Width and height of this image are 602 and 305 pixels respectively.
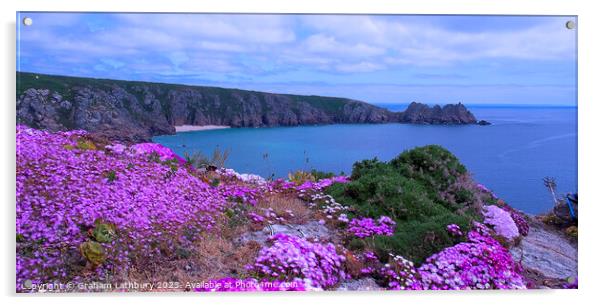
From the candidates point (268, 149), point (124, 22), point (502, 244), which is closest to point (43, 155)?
point (124, 22)

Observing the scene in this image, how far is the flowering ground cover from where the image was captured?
5.82 metres

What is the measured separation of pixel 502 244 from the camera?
23.1 feet

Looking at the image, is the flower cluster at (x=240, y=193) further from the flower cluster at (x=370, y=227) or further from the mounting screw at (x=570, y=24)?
the mounting screw at (x=570, y=24)

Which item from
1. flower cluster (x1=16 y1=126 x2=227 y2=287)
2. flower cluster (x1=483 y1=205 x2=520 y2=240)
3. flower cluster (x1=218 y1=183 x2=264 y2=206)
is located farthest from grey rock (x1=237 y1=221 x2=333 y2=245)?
flower cluster (x1=483 y1=205 x2=520 y2=240)

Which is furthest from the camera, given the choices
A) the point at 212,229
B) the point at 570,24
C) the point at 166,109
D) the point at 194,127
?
the point at 194,127

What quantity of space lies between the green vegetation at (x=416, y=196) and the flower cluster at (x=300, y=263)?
79 centimetres

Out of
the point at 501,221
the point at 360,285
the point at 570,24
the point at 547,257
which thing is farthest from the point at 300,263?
the point at 570,24

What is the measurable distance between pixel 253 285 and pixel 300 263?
0.64 meters

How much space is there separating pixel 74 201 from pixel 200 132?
2.62m

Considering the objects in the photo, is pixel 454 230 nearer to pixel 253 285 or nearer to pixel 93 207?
pixel 253 285

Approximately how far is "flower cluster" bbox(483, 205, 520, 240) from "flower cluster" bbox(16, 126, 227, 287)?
4.36 metres

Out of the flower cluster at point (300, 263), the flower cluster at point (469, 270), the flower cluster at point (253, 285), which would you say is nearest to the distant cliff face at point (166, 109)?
the flower cluster at point (469, 270)

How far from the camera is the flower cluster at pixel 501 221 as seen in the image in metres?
7.44

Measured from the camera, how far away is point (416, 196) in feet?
25.2
